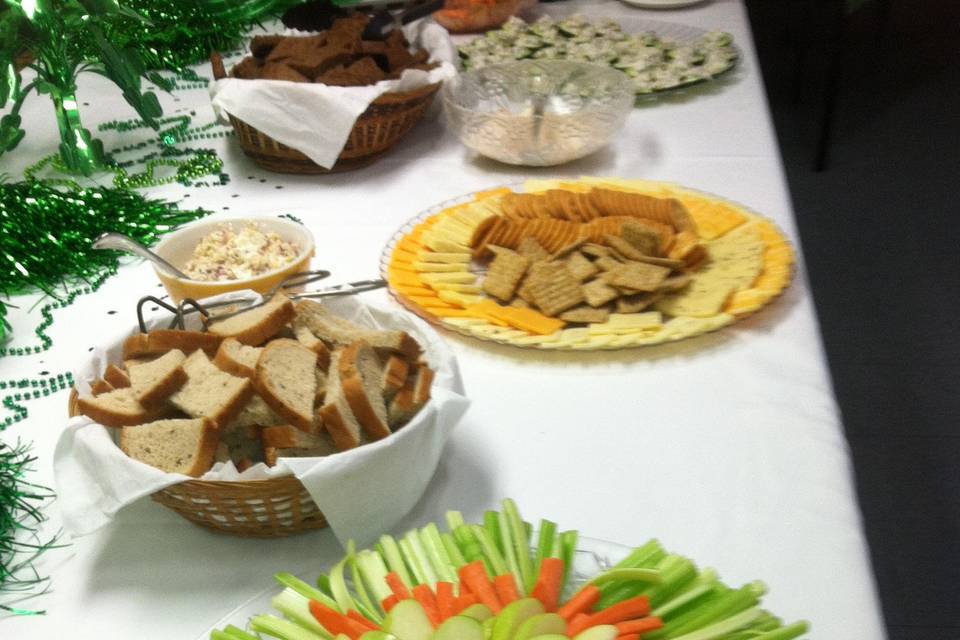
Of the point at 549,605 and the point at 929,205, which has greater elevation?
the point at 549,605

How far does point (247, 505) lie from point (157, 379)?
0.43ft

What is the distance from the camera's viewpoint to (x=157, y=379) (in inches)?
29.5

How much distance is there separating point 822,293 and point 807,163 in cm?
81

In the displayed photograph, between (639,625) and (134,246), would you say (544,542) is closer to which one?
(639,625)

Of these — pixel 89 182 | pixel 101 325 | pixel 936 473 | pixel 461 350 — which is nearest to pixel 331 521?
pixel 461 350

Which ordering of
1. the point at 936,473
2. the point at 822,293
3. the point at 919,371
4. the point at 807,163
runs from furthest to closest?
the point at 807,163
the point at 822,293
the point at 919,371
the point at 936,473

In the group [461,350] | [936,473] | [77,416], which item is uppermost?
[77,416]

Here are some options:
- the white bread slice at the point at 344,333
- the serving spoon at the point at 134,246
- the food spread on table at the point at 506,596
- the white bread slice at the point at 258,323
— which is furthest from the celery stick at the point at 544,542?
the serving spoon at the point at 134,246

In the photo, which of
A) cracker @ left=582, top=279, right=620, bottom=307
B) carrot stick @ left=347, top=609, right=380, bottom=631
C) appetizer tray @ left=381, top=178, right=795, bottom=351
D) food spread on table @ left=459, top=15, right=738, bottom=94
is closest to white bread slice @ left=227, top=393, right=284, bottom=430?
carrot stick @ left=347, top=609, right=380, bottom=631

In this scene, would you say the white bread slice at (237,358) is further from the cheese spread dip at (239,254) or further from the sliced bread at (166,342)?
the cheese spread dip at (239,254)

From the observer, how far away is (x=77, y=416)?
0.73 metres

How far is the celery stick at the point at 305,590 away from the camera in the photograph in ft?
1.97

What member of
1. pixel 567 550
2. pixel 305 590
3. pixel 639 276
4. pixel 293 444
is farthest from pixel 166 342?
pixel 639 276

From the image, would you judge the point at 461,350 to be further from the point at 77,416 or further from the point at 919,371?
the point at 919,371
